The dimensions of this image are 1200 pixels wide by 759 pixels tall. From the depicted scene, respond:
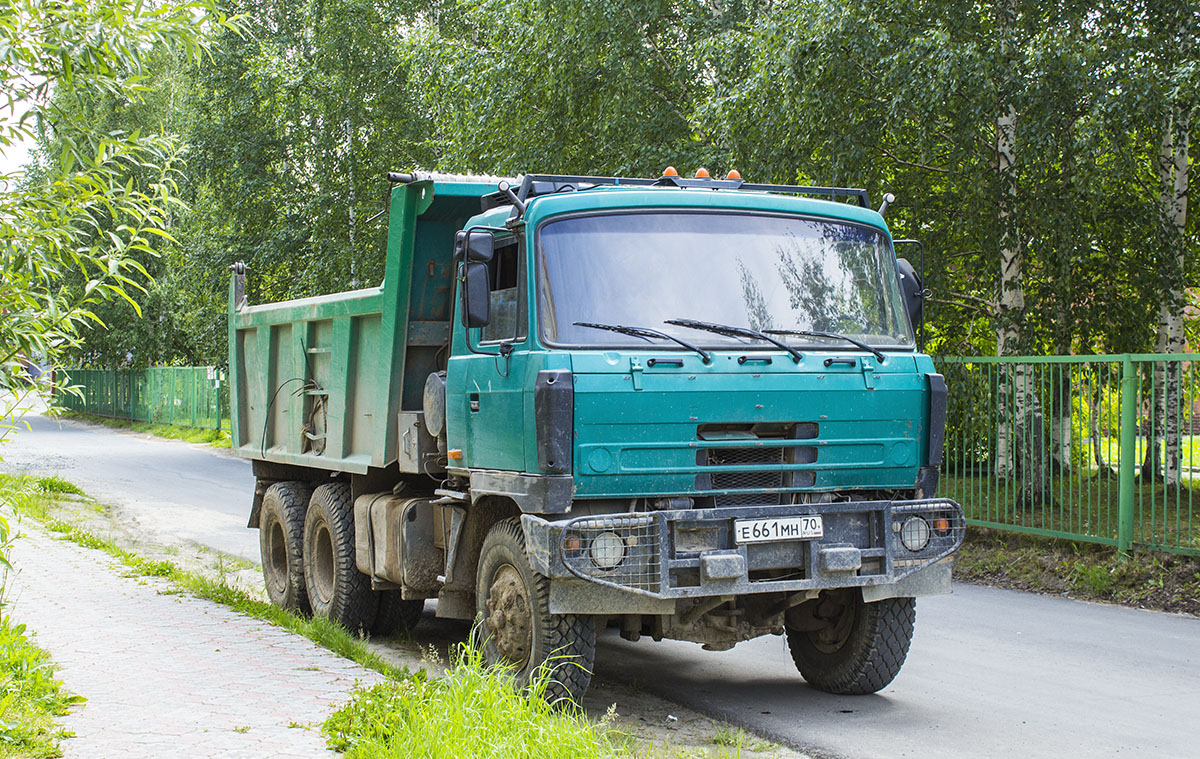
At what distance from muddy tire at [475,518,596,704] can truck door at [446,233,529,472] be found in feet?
1.34

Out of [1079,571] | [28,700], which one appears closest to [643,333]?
[28,700]

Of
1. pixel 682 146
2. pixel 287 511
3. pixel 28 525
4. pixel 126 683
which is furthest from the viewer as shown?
pixel 682 146

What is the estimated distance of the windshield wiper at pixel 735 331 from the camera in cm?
613

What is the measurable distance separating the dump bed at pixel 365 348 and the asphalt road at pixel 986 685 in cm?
217

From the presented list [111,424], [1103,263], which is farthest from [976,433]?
[111,424]

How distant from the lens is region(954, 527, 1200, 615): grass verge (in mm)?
10047

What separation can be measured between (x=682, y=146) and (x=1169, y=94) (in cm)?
905

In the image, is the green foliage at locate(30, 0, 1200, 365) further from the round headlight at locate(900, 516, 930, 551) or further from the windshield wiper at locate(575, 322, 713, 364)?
the round headlight at locate(900, 516, 930, 551)

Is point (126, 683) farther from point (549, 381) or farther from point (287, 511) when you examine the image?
point (287, 511)

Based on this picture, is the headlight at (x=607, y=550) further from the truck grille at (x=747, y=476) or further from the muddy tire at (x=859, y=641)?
the muddy tire at (x=859, y=641)

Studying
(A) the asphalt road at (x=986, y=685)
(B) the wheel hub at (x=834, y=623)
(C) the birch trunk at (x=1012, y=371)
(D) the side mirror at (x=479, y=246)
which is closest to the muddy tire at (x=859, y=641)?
(B) the wheel hub at (x=834, y=623)

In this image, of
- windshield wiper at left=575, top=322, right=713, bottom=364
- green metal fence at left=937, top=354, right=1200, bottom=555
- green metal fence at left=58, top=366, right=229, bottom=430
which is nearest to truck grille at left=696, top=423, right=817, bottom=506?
windshield wiper at left=575, top=322, right=713, bottom=364

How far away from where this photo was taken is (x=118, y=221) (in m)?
5.62

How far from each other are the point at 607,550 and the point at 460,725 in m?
1.28
